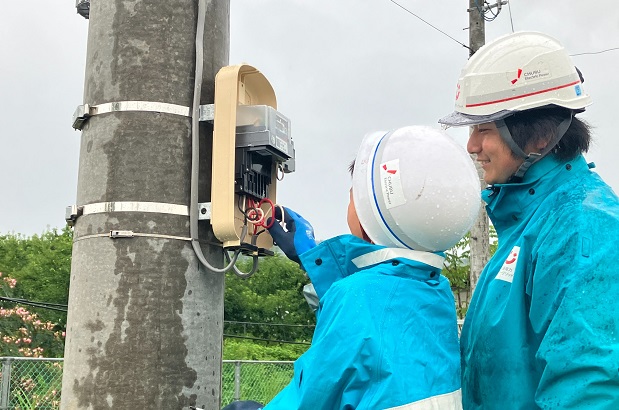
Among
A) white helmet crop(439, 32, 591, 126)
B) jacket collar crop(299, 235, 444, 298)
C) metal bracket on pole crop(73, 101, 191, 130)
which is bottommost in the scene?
jacket collar crop(299, 235, 444, 298)

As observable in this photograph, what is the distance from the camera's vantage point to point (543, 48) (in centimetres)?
220

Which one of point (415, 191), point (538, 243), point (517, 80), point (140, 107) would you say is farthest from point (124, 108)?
point (538, 243)

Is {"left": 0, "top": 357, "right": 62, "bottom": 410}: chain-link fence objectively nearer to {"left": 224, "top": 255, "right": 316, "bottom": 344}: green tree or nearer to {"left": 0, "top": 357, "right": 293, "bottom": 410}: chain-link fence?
{"left": 0, "top": 357, "right": 293, "bottom": 410}: chain-link fence

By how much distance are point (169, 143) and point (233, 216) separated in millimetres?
365

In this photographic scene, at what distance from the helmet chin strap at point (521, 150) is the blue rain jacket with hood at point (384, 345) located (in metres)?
0.44

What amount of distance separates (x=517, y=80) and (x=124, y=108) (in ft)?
4.64

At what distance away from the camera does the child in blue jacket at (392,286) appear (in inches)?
64.9

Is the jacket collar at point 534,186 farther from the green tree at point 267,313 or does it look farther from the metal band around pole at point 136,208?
the green tree at point 267,313

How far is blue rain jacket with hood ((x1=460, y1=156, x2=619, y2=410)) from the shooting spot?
1677 millimetres

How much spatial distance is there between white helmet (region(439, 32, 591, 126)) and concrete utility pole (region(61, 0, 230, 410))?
1078 millimetres

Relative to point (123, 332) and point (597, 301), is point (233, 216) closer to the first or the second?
point (123, 332)

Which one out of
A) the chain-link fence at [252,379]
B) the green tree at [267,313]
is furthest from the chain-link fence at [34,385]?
the green tree at [267,313]

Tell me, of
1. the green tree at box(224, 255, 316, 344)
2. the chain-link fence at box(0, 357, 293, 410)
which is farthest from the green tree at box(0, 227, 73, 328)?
the chain-link fence at box(0, 357, 293, 410)

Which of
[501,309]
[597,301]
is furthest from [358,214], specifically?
[597,301]
